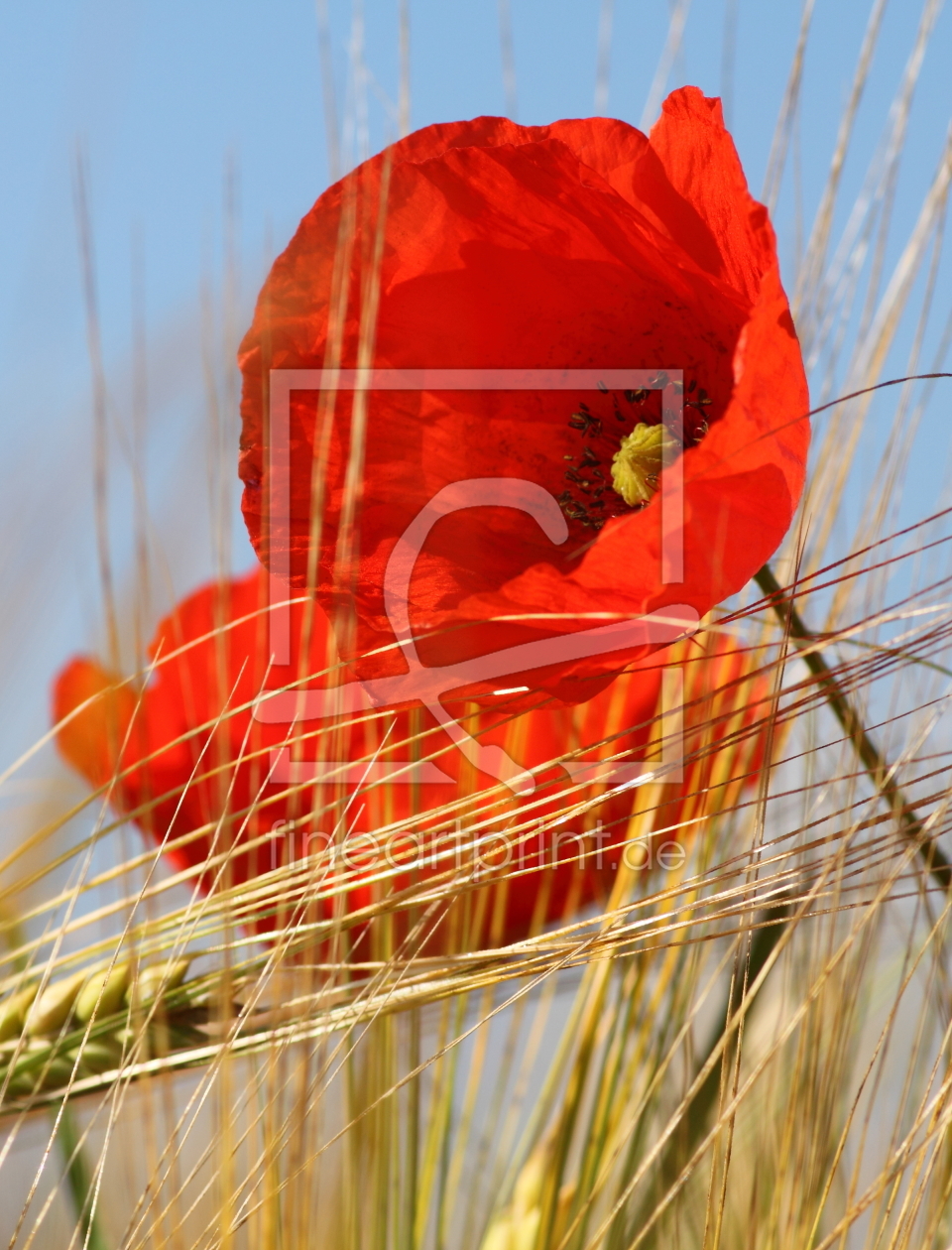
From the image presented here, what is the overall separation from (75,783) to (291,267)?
18 cm

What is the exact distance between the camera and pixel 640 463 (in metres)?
→ 0.30

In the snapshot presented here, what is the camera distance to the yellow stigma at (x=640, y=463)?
30 cm

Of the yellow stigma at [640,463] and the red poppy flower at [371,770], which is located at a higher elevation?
the yellow stigma at [640,463]

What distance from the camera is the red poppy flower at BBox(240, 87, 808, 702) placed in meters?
0.22

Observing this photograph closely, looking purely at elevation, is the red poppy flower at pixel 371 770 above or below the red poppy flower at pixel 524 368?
below

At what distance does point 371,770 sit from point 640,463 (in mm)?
109

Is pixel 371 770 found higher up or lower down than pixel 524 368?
lower down

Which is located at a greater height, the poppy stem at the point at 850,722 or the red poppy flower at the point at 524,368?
the red poppy flower at the point at 524,368

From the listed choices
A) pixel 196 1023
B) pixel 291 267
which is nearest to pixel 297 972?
pixel 196 1023

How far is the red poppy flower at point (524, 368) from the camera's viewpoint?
0.72ft

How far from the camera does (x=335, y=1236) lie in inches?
14.7

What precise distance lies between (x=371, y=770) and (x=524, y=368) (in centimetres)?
11

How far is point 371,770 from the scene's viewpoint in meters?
0.30

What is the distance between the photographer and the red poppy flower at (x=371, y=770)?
24cm
